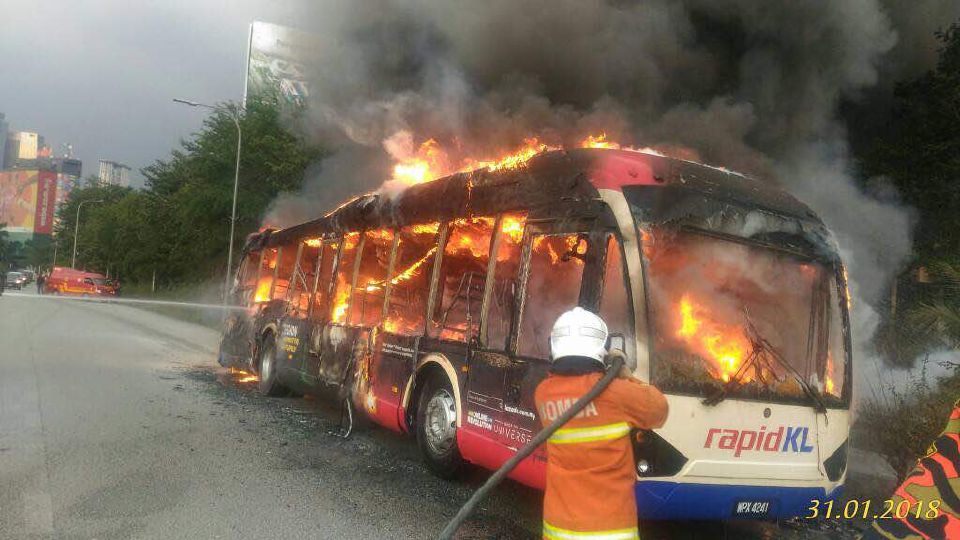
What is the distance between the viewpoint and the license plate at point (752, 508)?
433 cm

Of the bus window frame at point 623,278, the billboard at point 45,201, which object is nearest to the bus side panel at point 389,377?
the bus window frame at point 623,278

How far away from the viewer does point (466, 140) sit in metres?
9.87

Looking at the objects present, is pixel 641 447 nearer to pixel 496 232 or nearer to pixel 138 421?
pixel 496 232

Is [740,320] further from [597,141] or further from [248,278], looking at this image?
[248,278]

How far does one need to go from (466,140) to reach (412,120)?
3.34 feet

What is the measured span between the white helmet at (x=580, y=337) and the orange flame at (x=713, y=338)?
5.89 ft

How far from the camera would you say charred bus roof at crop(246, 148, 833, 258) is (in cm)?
447

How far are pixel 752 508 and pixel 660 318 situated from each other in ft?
4.14

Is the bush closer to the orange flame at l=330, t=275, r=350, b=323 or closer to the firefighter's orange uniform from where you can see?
the firefighter's orange uniform

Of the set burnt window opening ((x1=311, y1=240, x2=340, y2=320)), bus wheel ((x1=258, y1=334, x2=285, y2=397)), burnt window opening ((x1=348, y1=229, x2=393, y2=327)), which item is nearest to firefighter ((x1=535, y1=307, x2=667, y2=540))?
burnt window opening ((x1=348, y1=229, x2=393, y2=327))

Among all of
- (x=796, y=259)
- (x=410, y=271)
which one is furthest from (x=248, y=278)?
(x=796, y=259)

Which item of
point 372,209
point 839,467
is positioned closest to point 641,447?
point 839,467

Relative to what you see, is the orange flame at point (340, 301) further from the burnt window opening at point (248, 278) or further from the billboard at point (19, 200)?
the billboard at point (19, 200)

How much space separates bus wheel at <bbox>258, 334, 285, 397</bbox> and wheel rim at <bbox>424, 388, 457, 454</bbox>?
4189 millimetres
